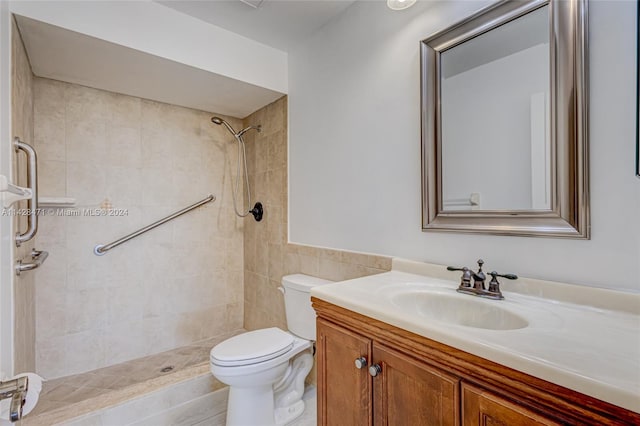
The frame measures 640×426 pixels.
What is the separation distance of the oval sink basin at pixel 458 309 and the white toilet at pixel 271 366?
74 centimetres

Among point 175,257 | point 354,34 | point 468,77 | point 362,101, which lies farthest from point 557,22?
point 175,257

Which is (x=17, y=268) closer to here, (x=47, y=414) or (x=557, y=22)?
(x=47, y=414)

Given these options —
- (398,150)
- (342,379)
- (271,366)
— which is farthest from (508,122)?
(271,366)

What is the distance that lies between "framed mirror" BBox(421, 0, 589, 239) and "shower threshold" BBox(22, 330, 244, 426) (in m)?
1.68

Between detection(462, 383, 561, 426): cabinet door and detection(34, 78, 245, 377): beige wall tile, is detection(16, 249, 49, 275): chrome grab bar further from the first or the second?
detection(462, 383, 561, 426): cabinet door

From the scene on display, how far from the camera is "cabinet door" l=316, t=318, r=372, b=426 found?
0.90m

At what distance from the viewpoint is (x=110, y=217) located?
214 cm

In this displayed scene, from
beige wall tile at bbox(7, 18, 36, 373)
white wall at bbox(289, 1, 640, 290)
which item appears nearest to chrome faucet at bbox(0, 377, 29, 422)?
beige wall tile at bbox(7, 18, 36, 373)

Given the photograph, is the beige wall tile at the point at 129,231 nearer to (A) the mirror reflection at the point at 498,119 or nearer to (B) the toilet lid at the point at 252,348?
(B) the toilet lid at the point at 252,348

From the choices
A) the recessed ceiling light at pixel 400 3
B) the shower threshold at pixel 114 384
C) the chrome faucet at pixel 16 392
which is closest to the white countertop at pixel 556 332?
the chrome faucet at pixel 16 392

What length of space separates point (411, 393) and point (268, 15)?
196cm

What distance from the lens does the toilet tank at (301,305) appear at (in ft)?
5.58

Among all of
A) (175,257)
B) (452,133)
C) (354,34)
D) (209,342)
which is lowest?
(209,342)

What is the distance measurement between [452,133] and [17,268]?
193cm
